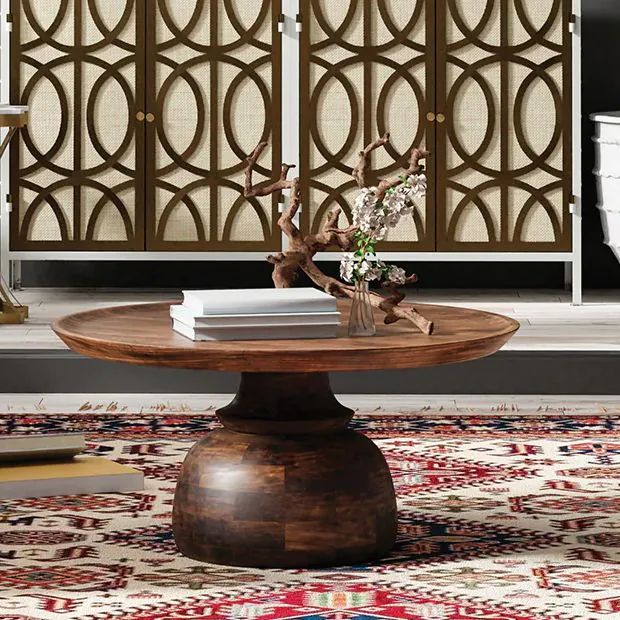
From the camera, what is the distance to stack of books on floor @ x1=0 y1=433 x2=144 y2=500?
299 cm

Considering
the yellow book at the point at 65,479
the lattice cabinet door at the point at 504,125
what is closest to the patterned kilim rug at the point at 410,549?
the yellow book at the point at 65,479

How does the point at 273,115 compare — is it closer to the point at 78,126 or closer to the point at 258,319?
the point at 78,126

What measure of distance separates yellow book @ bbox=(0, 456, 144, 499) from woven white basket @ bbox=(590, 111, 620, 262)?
286 centimetres

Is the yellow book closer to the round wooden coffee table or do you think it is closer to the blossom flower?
the round wooden coffee table

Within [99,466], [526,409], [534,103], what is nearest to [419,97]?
[534,103]

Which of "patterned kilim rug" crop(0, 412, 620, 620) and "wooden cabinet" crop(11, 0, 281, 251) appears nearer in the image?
"patterned kilim rug" crop(0, 412, 620, 620)

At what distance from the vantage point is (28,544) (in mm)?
2621

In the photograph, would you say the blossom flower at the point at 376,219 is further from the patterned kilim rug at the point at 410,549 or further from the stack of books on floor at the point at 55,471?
the stack of books on floor at the point at 55,471

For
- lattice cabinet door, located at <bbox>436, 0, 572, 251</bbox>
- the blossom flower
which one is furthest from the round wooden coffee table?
lattice cabinet door, located at <bbox>436, 0, 572, 251</bbox>

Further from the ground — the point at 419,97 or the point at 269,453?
the point at 419,97

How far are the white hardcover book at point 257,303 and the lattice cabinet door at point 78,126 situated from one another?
9.94 ft

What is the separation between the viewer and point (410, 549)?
2.59m

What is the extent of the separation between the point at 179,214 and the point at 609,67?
1884 mm

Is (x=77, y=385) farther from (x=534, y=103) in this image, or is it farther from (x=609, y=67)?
(x=609, y=67)
